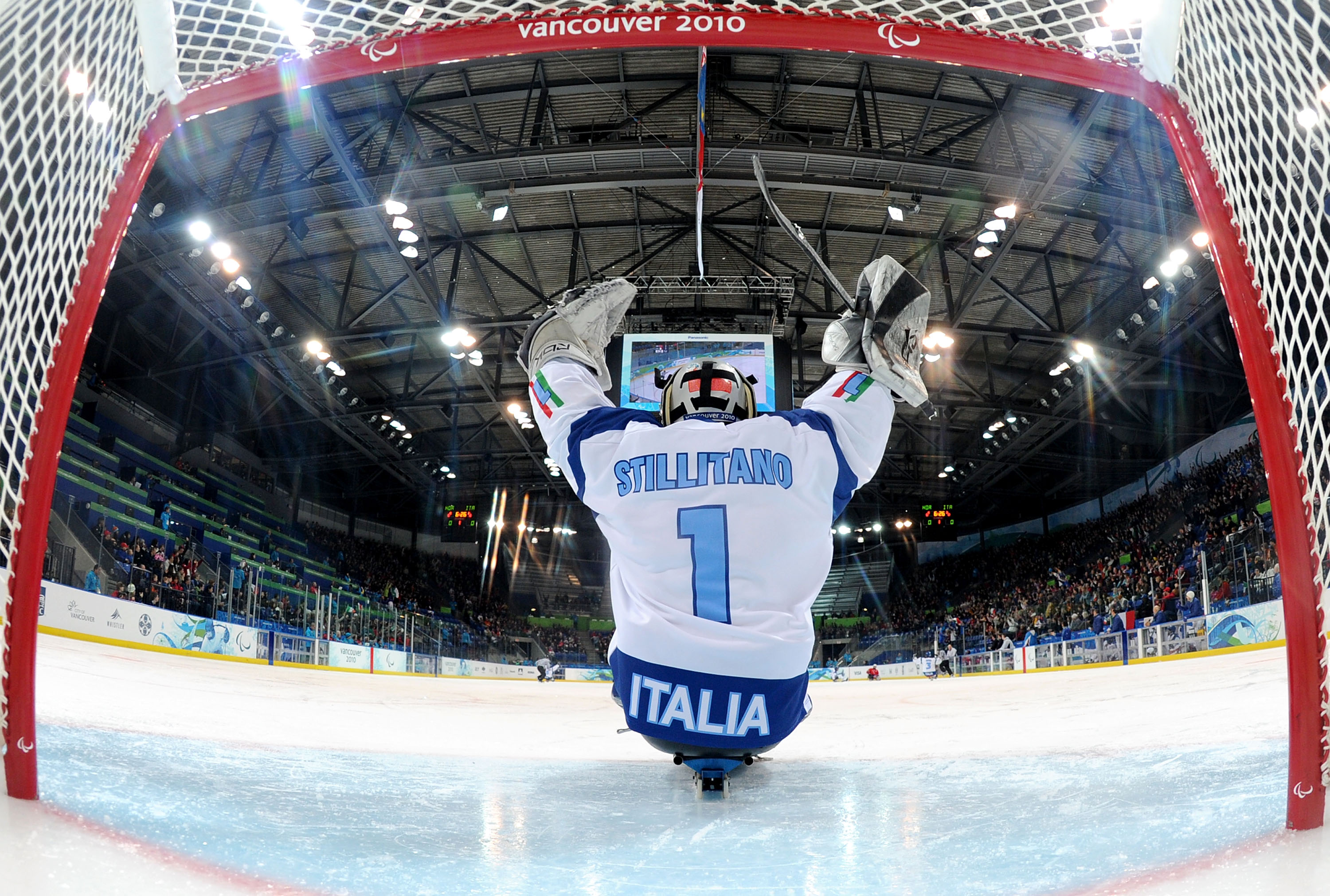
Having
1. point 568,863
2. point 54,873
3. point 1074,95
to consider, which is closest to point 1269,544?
A: point 1074,95

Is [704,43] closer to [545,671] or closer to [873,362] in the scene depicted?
[873,362]

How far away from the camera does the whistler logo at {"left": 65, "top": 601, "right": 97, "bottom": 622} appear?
9664mm

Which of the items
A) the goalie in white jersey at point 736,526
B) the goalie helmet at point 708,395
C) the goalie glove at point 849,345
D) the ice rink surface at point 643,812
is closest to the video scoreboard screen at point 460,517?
the ice rink surface at point 643,812

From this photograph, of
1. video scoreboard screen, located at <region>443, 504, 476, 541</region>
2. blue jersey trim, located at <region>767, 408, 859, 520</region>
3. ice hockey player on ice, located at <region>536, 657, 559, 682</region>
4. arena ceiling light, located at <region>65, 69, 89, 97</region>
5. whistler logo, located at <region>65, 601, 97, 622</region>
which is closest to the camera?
arena ceiling light, located at <region>65, 69, 89, 97</region>

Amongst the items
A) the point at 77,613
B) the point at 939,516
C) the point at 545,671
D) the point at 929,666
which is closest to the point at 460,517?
the point at 545,671

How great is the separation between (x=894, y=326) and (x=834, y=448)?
0.27m

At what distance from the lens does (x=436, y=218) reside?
11875 mm

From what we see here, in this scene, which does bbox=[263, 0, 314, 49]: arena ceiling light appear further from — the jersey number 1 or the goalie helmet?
the jersey number 1

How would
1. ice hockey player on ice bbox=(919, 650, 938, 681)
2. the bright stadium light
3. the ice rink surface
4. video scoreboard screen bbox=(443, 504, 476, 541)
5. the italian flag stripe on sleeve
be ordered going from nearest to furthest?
1. the ice rink surface
2. the italian flag stripe on sleeve
3. the bright stadium light
4. ice hockey player on ice bbox=(919, 650, 938, 681)
5. video scoreboard screen bbox=(443, 504, 476, 541)

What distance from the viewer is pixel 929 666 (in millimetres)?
19359

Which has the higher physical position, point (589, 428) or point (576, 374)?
point (576, 374)

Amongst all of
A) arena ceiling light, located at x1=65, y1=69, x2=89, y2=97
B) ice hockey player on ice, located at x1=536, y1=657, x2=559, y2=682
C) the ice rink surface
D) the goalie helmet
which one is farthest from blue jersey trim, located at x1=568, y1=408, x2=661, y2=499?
ice hockey player on ice, located at x1=536, y1=657, x2=559, y2=682

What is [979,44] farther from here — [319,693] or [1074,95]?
[1074,95]

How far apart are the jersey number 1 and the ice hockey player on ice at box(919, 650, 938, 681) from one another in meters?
17.0
